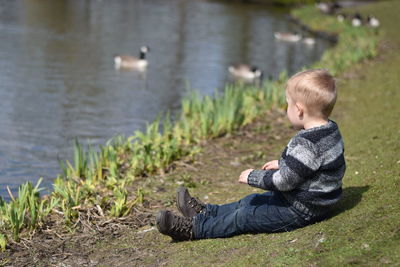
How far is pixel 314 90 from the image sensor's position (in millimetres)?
4625

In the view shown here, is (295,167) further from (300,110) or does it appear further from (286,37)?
(286,37)

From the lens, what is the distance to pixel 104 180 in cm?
716

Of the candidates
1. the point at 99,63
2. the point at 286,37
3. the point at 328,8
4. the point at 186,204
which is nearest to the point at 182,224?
the point at 186,204

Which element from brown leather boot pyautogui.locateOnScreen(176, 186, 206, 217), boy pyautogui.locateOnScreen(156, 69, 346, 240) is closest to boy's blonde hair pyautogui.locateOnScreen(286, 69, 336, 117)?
boy pyautogui.locateOnScreen(156, 69, 346, 240)

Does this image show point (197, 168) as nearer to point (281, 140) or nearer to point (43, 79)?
point (281, 140)

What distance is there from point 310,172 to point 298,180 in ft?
0.36

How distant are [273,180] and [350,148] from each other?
3.50 m

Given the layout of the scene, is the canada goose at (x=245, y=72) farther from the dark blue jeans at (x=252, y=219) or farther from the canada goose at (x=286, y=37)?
the dark blue jeans at (x=252, y=219)

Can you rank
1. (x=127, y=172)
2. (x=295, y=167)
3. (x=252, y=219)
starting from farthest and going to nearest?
(x=127, y=172) → (x=252, y=219) → (x=295, y=167)

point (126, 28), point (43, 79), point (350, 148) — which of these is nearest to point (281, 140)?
point (350, 148)

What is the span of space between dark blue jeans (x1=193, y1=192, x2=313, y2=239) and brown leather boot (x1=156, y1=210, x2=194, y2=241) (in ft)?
0.19

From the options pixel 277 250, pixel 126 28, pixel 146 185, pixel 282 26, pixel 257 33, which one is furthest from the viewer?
pixel 282 26

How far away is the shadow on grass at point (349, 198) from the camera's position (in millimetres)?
5102

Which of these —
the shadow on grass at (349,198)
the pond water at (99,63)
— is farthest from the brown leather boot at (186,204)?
the pond water at (99,63)
